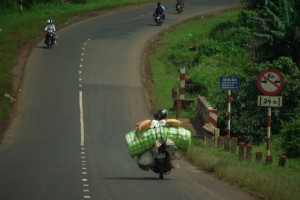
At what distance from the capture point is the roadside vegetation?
21.8 meters

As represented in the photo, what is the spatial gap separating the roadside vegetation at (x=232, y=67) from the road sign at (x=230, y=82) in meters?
2.15

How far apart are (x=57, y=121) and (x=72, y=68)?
11470mm

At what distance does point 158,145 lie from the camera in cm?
1995

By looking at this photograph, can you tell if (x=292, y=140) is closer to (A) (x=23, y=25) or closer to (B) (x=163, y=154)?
(B) (x=163, y=154)

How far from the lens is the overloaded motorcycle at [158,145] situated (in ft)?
65.8

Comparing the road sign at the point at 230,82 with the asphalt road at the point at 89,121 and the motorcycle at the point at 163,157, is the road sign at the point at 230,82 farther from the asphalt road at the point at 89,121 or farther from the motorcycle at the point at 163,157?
the motorcycle at the point at 163,157

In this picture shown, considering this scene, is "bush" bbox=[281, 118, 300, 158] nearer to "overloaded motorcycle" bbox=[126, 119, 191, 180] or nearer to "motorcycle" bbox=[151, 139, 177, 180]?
"overloaded motorcycle" bbox=[126, 119, 191, 180]

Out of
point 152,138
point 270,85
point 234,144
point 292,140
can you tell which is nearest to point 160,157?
point 152,138

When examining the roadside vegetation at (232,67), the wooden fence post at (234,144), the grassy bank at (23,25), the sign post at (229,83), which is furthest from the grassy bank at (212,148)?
the grassy bank at (23,25)

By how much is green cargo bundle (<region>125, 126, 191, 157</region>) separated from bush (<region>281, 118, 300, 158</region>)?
330 inches

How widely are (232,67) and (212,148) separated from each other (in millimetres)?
17627

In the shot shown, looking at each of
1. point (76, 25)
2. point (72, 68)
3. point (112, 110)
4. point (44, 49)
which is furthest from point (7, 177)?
point (76, 25)

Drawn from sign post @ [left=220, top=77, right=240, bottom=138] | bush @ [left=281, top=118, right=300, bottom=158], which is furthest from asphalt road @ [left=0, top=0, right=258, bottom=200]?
bush @ [left=281, top=118, right=300, bottom=158]

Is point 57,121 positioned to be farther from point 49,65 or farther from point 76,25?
point 76,25
